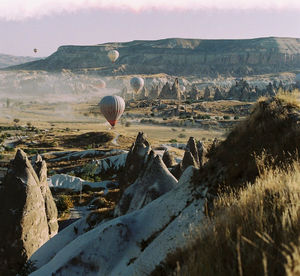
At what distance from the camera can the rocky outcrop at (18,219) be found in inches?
492

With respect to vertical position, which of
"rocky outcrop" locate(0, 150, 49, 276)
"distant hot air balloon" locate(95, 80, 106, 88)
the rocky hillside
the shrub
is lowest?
the shrub

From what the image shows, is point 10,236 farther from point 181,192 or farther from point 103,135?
point 103,135

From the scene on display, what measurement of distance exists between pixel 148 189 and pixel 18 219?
16.8 feet

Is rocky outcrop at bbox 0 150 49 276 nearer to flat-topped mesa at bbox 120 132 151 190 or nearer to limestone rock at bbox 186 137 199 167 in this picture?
flat-topped mesa at bbox 120 132 151 190

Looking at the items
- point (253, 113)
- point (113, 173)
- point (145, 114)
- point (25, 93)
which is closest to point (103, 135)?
point (113, 173)

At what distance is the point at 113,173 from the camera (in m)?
38.7

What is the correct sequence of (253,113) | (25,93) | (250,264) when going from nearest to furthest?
(250,264) → (253,113) → (25,93)

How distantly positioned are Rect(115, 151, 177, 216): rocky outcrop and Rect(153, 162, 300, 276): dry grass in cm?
692

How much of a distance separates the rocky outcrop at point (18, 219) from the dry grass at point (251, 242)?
9.64 meters

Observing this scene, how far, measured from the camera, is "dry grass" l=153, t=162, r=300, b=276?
301 cm

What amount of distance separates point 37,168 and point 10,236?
16.5 ft

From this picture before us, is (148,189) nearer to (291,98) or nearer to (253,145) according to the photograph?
(253,145)

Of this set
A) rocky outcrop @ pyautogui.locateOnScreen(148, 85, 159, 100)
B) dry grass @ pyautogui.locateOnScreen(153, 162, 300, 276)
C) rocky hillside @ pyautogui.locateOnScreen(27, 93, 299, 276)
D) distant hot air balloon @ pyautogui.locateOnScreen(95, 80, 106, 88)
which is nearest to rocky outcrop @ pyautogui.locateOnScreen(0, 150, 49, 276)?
rocky hillside @ pyautogui.locateOnScreen(27, 93, 299, 276)

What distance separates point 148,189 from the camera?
11703 mm
